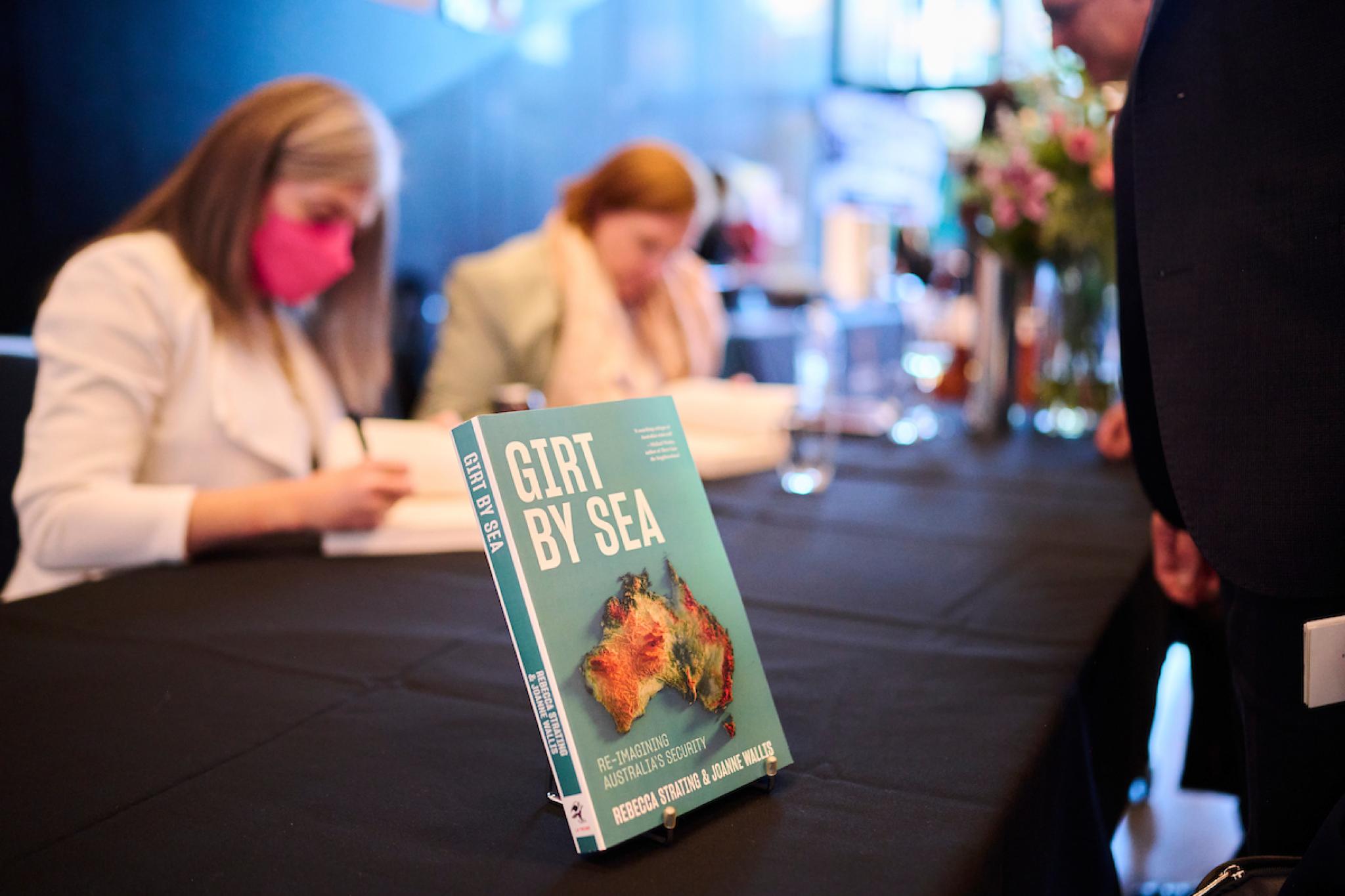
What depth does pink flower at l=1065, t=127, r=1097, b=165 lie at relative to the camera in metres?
1.91

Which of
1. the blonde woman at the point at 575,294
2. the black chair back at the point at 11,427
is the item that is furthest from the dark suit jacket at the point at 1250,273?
the blonde woman at the point at 575,294

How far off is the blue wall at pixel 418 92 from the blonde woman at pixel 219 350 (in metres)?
1.06

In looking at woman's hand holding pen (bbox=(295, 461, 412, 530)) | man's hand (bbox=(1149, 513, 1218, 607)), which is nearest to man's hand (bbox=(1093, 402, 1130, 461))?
man's hand (bbox=(1149, 513, 1218, 607))

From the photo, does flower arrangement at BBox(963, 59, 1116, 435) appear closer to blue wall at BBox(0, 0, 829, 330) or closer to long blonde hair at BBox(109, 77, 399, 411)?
long blonde hair at BBox(109, 77, 399, 411)

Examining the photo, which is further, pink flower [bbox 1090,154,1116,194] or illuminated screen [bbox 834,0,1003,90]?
illuminated screen [bbox 834,0,1003,90]

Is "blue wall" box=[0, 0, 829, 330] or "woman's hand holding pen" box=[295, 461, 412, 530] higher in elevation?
"blue wall" box=[0, 0, 829, 330]

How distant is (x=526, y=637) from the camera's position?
20.7 inches

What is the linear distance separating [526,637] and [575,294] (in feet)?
6.03

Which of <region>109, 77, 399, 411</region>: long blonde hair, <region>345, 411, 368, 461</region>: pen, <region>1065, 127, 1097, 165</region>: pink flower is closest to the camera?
<region>345, 411, 368, 461</region>: pen

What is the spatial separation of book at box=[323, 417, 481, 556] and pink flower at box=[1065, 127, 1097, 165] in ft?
4.31

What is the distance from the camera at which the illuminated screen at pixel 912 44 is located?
717 cm

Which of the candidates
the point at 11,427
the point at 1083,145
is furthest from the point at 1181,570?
the point at 11,427

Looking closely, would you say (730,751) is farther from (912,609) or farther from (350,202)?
(350,202)

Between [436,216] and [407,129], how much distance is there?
32 centimetres
